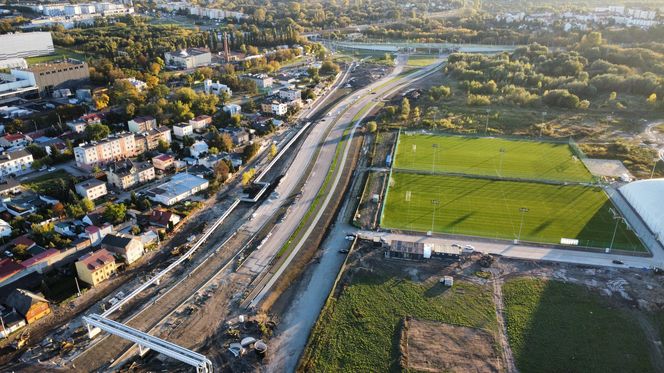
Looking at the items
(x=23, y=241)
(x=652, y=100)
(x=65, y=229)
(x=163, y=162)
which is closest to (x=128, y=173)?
(x=163, y=162)

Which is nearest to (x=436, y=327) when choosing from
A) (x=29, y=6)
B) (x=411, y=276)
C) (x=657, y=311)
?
(x=411, y=276)

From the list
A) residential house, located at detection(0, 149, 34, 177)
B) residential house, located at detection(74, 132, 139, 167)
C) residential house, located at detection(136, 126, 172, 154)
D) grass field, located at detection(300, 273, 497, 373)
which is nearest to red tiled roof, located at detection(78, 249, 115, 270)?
grass field, located at detection(300, 273, 497, 373)

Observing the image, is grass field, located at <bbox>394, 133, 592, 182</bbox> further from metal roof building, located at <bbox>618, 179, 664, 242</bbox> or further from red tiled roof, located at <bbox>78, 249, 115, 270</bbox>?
red tiled roof, located at <bbox>78, 249, 115, 270</bbox>

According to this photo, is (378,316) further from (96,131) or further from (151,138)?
(96,131)

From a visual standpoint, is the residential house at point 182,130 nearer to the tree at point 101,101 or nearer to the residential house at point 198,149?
the residential house at point 198,149

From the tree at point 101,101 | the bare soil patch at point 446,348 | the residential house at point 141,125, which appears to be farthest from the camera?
the tree at point 101,101

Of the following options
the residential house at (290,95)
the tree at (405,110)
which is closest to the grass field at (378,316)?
the tree at (405,110)
